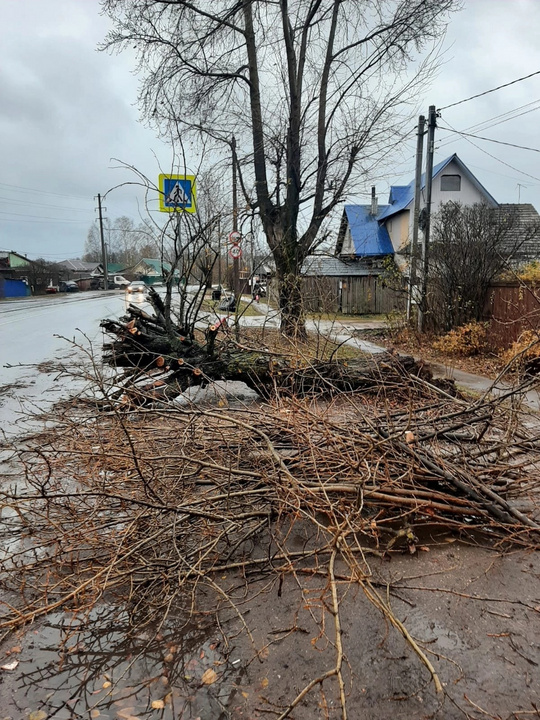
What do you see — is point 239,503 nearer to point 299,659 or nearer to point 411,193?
point 299,659

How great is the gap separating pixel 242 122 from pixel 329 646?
43.6 feet

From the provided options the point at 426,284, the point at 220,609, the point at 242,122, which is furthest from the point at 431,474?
the point at 242,122

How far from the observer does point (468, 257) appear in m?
11.3

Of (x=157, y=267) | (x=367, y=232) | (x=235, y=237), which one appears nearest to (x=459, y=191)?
(x=367, y=232)

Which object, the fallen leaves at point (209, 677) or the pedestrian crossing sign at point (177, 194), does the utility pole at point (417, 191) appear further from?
the fallen leaves at point (209, 677)

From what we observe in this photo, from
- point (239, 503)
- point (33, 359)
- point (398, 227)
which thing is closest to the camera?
point (239, 503)

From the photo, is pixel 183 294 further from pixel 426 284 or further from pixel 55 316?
pixel 55 316

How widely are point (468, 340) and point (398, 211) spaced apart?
18429 mm

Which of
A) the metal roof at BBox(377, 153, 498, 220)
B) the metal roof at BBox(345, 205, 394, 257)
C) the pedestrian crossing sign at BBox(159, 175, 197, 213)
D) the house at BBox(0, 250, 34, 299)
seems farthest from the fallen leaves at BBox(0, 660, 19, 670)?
the house at BBox(0, 250, 34, 299)

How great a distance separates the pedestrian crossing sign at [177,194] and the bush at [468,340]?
6.72 meters

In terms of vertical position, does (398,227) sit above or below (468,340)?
above

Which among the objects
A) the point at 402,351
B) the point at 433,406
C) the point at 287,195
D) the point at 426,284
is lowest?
the point at 402,351

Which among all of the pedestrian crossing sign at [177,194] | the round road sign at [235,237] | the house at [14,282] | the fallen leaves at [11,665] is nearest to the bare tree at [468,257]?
the round road sign at [235,237]

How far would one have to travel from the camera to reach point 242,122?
1300 cm
